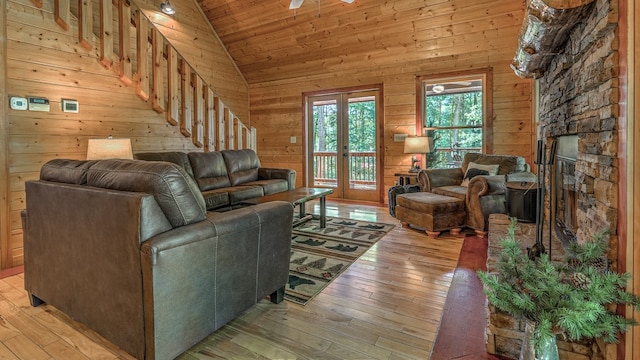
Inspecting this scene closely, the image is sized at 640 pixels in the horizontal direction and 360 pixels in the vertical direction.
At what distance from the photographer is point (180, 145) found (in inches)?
193

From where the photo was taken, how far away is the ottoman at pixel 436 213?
372 centimetres

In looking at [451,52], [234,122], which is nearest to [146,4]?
[234,122]

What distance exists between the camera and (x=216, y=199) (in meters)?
4.04

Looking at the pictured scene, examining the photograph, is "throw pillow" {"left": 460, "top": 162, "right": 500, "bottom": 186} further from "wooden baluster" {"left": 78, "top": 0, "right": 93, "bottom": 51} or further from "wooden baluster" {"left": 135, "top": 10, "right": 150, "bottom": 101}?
"wooden baluster" {"left": 78, "top": 0, "right": 93, "bottom": 51}

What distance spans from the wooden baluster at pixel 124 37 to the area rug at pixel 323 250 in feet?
9.32

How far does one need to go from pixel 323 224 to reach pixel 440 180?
1722 mm

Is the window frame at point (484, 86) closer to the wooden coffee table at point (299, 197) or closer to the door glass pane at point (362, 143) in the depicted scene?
the door glass pane at point (362, 143)

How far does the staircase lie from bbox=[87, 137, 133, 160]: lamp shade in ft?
3.30

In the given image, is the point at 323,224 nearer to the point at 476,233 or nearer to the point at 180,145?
the point at 476,233

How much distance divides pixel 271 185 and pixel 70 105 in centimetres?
253

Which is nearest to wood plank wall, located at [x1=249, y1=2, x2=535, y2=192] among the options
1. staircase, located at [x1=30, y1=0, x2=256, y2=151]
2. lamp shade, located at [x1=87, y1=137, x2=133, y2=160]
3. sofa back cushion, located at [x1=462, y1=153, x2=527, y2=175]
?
sofa back cushion, located at [x1=462, y1=153, x2=527, y2=175]

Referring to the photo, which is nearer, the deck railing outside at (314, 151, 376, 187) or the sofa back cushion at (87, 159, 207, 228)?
the sofa back cushion at (87, 159, 207, 228)

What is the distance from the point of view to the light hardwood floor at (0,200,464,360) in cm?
169

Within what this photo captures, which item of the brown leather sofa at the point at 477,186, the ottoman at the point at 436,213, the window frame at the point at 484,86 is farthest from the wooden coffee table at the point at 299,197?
the window frame at the point at 484,86
